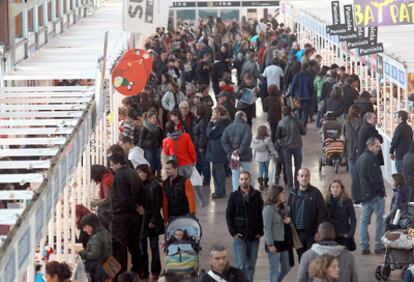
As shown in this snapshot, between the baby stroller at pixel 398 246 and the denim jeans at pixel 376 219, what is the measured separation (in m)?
1.05

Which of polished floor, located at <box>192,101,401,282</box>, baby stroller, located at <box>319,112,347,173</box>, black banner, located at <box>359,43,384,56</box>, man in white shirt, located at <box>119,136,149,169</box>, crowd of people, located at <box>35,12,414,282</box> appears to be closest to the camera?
crowd of people, located at <box>35,12,414,282</box>

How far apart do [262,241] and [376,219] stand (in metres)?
1.79

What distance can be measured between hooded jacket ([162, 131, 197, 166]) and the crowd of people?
2 centimetres

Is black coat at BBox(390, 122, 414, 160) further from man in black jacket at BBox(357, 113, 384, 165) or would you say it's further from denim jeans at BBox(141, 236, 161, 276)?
denim jeans at BBox(141, 236, 161, 276)

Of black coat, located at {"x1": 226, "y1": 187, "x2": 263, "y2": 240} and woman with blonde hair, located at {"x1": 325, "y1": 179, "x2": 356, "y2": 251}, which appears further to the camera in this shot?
woman with blonde hair, located at {"x1": 325, "y1": 179, "x2": 356, "y2": 251}

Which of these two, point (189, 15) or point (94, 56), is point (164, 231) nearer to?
point (94, 56)

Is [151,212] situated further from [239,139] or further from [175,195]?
[239,139]

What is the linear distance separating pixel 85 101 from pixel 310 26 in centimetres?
2110

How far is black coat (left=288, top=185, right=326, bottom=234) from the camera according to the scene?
15.0m

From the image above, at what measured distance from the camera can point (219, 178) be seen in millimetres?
20797

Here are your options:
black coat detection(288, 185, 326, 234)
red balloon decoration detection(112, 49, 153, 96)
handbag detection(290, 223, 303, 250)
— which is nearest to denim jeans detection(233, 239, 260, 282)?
handbag detection(290, 223, 303, 250)

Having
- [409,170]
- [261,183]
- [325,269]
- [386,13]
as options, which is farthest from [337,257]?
[386,13]

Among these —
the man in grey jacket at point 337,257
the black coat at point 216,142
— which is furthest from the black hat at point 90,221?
the black coat at point 216,142

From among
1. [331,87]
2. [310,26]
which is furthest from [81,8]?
[331,87]
